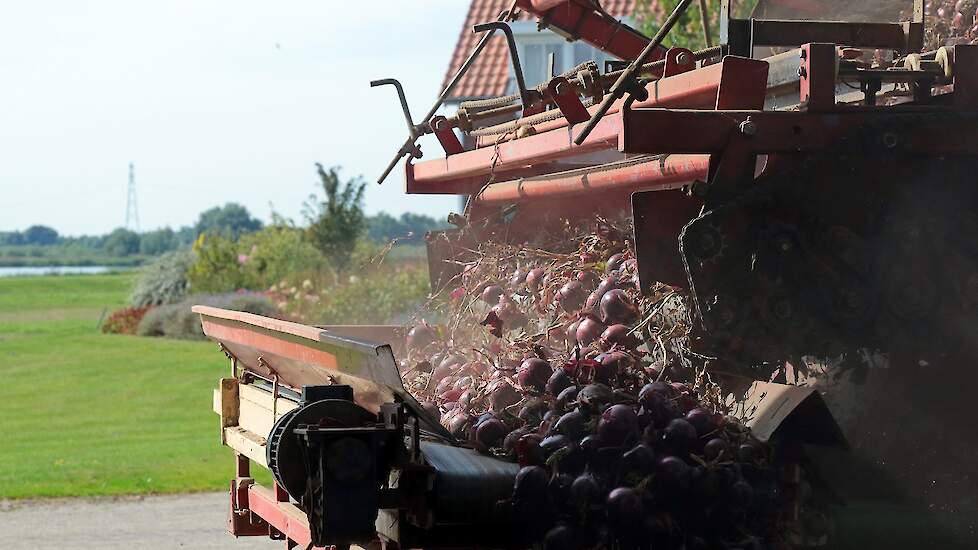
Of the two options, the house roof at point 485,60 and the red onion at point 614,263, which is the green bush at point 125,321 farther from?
the red onion at point 614,263

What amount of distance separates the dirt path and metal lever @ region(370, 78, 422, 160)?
275cm

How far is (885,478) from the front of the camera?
341 cm

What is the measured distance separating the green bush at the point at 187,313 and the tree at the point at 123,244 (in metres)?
89.1

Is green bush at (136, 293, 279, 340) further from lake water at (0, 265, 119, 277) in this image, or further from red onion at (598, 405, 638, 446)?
lake water at (0, 265, 119, 277)

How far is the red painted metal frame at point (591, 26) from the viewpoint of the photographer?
582 cm

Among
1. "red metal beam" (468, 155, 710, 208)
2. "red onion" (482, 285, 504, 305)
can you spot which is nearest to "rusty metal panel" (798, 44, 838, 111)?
"red metal beam" (468, 155, 710, 208)

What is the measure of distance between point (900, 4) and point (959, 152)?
1.95 m

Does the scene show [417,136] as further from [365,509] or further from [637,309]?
[365,509]

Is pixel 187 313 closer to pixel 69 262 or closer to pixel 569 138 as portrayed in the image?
pixel 569 138

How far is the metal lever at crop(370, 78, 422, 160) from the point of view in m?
5.71

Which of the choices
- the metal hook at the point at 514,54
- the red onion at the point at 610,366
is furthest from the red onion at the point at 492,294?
the red onion at the point at 610,366

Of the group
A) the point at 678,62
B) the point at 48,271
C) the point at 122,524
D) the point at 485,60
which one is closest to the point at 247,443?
the point at 678,62

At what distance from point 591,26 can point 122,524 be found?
4.44m

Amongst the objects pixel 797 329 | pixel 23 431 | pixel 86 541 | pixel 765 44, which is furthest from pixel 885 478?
pixel 23 431
